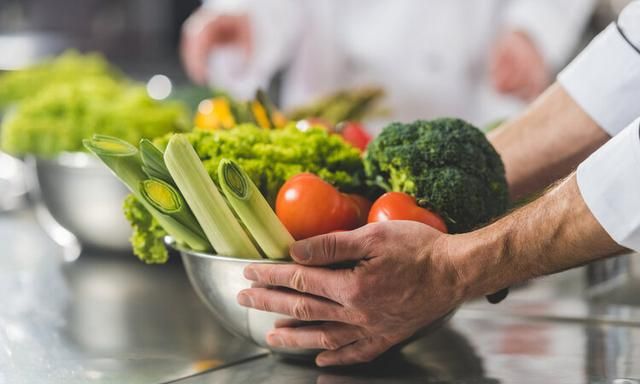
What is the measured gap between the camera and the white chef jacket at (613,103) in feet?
3.08

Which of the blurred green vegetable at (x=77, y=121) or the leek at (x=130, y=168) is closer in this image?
the leek at (x=130, y=168)

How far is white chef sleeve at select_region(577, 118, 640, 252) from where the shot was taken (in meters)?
0.93

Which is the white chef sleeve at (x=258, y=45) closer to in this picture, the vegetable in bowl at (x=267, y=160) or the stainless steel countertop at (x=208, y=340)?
the stainless steel countertop at (x=208, y=340)

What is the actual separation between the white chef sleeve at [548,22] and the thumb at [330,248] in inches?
68.7

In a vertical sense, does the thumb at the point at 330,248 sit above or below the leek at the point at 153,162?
below

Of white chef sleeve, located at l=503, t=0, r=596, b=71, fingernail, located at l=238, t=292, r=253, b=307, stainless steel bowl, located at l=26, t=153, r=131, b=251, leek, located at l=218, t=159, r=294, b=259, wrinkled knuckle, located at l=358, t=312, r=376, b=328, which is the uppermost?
white chef sleeve, located at l=503, t=0, r=596, b=71

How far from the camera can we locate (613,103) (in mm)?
1349

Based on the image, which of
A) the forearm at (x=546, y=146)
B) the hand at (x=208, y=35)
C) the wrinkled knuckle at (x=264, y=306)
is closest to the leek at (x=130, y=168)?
the wrinkled knuckle at (x=264, y=306)

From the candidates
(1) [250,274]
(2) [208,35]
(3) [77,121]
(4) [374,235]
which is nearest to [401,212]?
(4) [374,235]

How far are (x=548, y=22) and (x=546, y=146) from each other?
1.30 metres

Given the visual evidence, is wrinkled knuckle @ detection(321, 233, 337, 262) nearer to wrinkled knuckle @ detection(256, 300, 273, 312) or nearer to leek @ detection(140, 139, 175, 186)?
wrinkled knuckle @ detection(256, 300, 273, 312)

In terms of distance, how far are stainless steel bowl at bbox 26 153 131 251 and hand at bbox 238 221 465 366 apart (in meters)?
0.59

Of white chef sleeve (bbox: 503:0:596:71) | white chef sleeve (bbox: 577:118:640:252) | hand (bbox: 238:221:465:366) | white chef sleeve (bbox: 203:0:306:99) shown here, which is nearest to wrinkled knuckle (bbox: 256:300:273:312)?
hand (bbox: 238:221:465:366)

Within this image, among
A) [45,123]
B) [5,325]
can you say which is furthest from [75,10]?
[5,325]
